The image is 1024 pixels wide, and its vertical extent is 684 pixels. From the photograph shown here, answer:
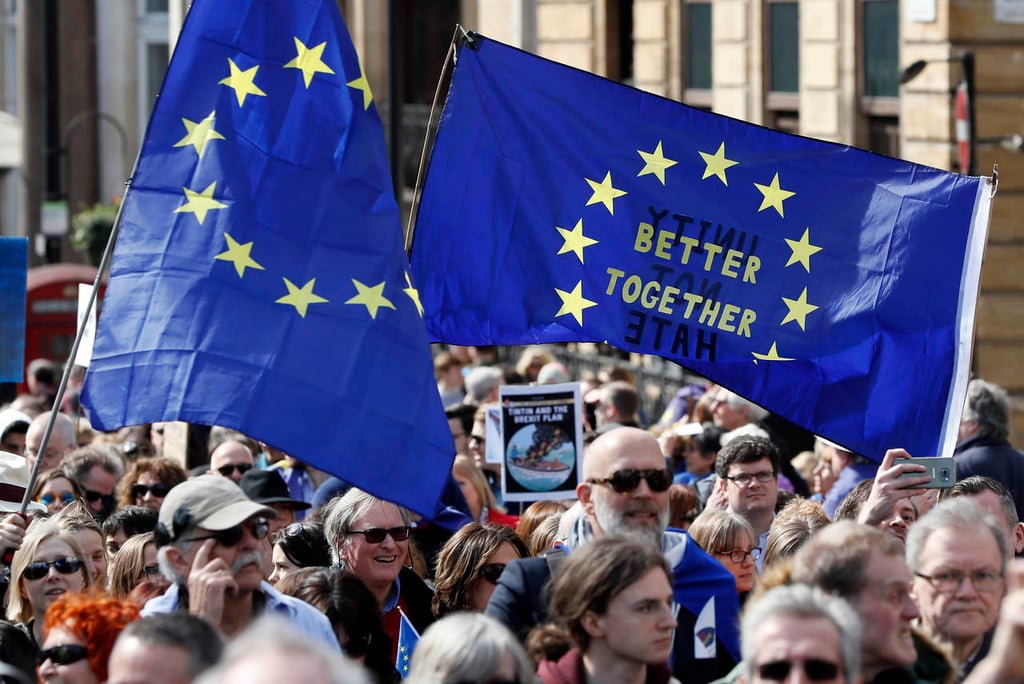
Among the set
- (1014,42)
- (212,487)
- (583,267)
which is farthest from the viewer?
(1014,42)

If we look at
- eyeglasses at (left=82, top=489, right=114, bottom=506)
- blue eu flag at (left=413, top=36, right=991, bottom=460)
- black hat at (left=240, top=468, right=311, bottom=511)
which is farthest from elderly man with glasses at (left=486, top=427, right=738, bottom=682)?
eyeglasses at (left=82, top=489, right=114, bottom=506)

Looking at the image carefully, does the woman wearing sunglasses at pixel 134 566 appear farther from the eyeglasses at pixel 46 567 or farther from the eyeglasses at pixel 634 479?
the eyeglasses at pixel 634 479

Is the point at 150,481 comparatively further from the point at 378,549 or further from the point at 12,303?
the point at 378,549

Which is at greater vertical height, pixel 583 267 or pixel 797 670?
pixel 583 267

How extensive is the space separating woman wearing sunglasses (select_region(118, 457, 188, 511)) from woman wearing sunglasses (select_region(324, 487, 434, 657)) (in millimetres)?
2755

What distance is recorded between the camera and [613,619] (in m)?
5.71

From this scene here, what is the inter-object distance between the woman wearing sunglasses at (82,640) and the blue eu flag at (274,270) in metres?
0.86

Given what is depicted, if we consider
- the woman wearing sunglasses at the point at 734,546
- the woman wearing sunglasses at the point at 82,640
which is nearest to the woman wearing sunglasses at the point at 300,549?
the woman wearing sunglasses at the point at 734,546

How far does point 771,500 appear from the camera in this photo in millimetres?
8992

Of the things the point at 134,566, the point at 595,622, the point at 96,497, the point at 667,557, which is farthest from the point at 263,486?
the point at 595,622

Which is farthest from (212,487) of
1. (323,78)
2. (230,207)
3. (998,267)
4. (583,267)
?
(998,267)

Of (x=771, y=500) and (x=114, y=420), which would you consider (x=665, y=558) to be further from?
(x=771, y=500)

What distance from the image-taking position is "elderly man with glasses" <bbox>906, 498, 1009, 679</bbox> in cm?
593

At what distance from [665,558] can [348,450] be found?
1.20m
